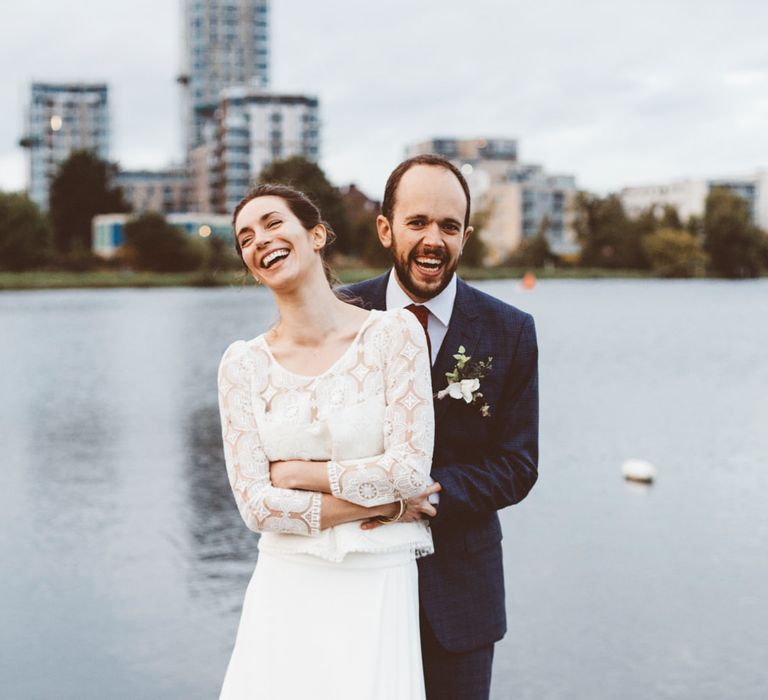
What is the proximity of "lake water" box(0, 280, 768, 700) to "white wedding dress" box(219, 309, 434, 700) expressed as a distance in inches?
274

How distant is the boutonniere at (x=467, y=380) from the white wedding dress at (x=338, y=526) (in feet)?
0.60

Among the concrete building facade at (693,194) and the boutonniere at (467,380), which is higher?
the concrete building facade at (693,194)

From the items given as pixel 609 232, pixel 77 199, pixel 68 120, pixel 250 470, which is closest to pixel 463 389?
pixel 250 470

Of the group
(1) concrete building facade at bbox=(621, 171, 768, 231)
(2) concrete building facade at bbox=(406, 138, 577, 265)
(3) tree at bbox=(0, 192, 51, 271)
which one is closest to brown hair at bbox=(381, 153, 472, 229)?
(3) tree at bbox=(0, 192, 51, 271)

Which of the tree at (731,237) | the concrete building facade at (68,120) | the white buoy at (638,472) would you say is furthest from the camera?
the concrete building facade at (68,120)

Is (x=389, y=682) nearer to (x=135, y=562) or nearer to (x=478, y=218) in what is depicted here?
(x=135, y=562)

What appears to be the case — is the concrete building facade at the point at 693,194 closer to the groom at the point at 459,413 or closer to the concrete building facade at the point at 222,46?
the concrete building facade at the point at 222,46

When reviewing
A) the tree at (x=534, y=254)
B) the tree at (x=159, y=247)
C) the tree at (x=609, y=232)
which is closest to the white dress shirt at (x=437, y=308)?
the tree at (x=159, y=247)

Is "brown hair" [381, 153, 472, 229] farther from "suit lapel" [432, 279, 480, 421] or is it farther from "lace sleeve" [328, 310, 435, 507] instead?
"lace sleeve" [328, 310, 435, 507]

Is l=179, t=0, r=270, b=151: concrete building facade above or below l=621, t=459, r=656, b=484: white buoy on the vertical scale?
above

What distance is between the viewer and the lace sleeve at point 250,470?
2.69 meters

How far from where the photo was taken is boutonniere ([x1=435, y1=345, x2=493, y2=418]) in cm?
288

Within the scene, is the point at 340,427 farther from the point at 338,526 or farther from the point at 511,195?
the point at 511,195

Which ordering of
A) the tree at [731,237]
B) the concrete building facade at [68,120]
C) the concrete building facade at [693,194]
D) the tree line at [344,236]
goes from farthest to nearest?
the concrete building facade at [693,194], the concrete building facade at [68,120], the tree at [731,237], the tree line at [344,236]
